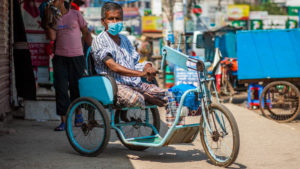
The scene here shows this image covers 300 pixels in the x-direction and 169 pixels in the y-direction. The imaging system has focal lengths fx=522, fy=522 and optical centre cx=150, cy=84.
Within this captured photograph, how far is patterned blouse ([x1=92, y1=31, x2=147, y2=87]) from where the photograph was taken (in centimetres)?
556

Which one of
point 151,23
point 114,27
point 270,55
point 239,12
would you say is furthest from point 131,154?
point 239,12

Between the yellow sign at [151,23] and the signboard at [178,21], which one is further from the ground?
the yellow sign at [151,23]

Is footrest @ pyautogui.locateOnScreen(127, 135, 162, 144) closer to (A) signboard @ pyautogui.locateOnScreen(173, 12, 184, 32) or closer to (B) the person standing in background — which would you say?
(B) the person standing in background

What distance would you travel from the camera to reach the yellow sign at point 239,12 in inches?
2960

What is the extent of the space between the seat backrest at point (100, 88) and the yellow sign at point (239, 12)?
234 feet

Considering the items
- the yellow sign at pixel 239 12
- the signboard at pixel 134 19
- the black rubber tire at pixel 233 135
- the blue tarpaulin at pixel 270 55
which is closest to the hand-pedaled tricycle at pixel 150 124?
the black rubber tire at pixel 233 135

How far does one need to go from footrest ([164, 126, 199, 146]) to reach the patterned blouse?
84cm

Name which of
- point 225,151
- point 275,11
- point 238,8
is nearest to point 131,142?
point 225,151

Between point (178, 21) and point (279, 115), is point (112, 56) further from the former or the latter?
point (178, 21)

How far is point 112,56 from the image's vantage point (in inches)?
219

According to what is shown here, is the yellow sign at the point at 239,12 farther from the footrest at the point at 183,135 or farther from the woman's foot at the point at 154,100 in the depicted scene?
the footrest at the point at 183,135

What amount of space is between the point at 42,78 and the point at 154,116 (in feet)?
11.7

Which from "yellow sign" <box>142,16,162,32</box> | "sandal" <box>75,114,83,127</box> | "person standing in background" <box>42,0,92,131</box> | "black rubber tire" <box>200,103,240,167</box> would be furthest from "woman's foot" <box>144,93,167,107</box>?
"yellow sign" <box>142,16,162,32</box>

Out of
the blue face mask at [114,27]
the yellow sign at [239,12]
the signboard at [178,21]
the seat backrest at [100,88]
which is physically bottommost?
the seat backrest at [100,88]
